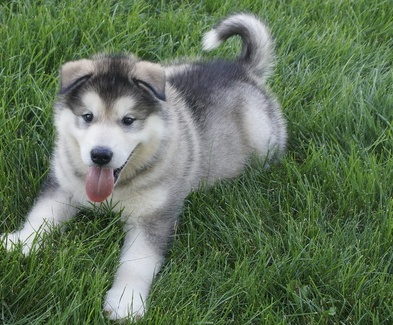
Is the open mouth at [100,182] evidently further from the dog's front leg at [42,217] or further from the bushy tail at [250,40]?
the bushy tail at [250,40]

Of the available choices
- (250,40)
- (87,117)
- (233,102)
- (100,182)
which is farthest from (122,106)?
(250,40)

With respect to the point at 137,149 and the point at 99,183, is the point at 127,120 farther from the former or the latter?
the point at 99,183

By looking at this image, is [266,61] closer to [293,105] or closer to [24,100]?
[293,105]

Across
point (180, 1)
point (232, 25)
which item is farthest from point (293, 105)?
point (180, 1)

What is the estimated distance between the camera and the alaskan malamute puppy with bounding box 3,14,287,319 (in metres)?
3.45

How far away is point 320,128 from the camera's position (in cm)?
464

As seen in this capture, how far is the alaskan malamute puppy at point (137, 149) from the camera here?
345 cm

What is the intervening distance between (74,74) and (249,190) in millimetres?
1230

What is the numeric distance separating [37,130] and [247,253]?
1553 mm

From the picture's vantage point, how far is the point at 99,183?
3.61m

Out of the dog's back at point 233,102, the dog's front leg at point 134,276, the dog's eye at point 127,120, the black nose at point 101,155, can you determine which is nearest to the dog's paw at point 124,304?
the dog's front leg at point 134,276

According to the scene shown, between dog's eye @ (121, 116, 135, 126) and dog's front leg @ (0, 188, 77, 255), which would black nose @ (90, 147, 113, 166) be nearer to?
dog's eye @ (121, 116, 135, 126)

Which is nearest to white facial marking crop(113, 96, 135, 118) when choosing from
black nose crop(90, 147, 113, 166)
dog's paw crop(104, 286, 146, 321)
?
black nose crop(90, 147, 113, 166)

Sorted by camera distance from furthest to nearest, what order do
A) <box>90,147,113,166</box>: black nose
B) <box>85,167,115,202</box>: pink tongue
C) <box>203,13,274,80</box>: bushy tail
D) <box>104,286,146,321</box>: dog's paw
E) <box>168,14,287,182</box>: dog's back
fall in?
<box>203,13,274,80</box>: bushy tail → <box>168,14,287,182</box>: dog's back → <box>85,167,115,202</box>: pink tongue → <box>90,147,113,166</box>: black nose → <box>104,286,146,321</box>: dog's paw
